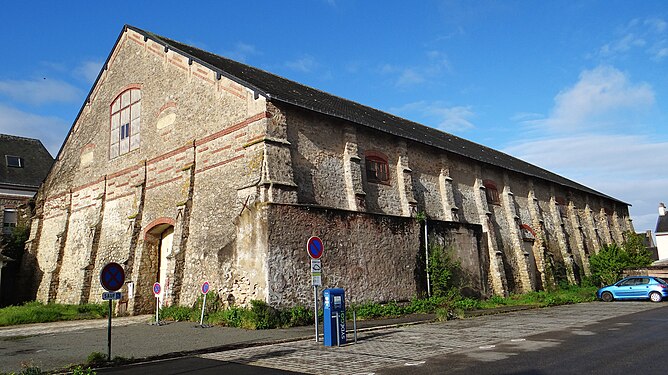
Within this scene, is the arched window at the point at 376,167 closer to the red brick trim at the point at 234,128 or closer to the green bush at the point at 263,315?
the red brick trim at the point at 234,128

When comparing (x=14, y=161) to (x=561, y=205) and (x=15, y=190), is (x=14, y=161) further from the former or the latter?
(x=561, y=205)

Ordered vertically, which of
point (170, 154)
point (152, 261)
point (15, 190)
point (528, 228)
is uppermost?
point (15, 190)

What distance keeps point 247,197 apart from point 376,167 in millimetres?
6584

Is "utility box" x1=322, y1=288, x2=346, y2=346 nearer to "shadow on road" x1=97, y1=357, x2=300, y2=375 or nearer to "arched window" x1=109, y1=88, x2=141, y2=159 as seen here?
"shadow on road" x1=97, y1=357, x2=300, y2=375

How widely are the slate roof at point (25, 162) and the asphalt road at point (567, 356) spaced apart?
3261 cm

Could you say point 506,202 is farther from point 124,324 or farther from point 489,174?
point 124,324

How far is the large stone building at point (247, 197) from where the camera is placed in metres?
16.2

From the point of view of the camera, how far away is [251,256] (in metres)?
15.3

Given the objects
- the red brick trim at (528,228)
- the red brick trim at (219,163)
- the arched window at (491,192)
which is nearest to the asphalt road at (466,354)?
the red brick trim at (219,163)

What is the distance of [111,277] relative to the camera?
988 centimetres

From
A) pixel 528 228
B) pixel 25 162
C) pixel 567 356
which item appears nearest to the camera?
pixel 567 356

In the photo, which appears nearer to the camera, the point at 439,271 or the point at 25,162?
the point at 439,271

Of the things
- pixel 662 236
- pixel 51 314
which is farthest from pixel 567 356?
pixel 662 236

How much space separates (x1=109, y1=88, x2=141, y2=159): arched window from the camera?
76.8ft
